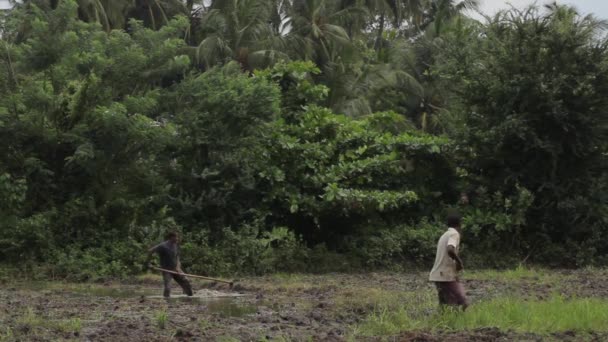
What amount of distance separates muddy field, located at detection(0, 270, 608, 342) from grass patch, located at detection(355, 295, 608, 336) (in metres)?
0.27

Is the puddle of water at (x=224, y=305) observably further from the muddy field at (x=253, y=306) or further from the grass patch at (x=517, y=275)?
the grass patch at (x=517, y=275)

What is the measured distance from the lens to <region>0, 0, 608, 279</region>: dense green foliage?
19922 mm

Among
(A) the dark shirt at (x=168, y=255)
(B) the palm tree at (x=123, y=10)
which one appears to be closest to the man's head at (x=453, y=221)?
(A) the dark shirt at (x=168, y=255)

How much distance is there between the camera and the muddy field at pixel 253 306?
9812 millimetres

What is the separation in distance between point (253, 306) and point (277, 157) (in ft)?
28.0

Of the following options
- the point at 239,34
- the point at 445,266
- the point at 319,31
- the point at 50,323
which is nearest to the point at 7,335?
the point at 50,323

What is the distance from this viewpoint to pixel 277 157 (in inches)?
880

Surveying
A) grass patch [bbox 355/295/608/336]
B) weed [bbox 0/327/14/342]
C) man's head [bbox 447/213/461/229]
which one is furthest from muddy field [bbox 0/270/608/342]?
man's head [bbox 447/213/461/229]

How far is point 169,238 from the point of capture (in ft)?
53.0

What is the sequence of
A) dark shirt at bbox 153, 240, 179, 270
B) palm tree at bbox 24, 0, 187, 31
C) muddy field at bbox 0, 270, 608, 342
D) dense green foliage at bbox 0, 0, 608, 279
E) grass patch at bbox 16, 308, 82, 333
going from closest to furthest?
muddy field at bbox 0, 270, 608, 342 < grass patch at bbox 16, 308, 82, 333 < dark shirt at bbox 153, 240, 179, 270 < dense green foliage at bbox 0, 0, 608, 279 < palm tree at bbox 24, 0, 187, 31

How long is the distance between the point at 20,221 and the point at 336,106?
16320 millimetres

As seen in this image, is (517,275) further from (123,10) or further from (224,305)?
(123,10)

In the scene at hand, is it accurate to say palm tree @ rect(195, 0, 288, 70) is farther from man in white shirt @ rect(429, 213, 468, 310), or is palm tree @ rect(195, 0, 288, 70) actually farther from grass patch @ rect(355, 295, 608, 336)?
grass patch @ rect(355, 295, 608, 336)

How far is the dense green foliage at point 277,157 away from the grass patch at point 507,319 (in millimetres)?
9820
